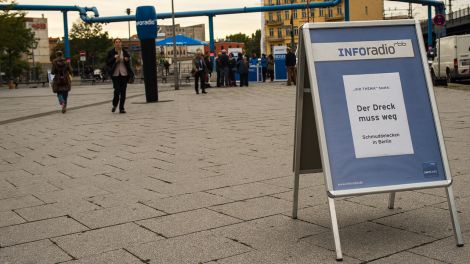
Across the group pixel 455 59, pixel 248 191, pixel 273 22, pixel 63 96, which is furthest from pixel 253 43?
pixel 248 191

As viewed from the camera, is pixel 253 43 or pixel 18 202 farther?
pixel 253 43

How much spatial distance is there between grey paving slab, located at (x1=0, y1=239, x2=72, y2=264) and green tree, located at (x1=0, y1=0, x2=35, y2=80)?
3460cm

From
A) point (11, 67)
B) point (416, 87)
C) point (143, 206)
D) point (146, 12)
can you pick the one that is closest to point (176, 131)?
point (143, 206)

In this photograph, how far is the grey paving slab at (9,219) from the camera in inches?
197

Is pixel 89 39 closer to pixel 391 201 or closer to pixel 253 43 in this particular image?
pixel 391 201

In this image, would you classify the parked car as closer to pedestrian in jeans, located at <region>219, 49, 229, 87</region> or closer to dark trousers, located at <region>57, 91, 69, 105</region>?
pedestrian in jeans, located at <region>219, 49, 229, 87</region>

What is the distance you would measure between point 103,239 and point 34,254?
48cm

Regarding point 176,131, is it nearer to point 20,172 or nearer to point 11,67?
point 20,172

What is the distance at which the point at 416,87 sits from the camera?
13.9 ft

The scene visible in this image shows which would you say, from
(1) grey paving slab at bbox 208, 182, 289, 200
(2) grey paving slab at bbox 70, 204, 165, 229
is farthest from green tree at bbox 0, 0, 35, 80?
(2) grey paving slab at bbox 70, 204, 165, 229

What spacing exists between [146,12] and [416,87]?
16258 millimetres

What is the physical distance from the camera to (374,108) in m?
4.12

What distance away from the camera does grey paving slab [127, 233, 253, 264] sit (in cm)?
390

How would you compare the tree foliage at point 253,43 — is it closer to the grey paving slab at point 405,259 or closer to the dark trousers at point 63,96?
the dark trousers at point 63,96
